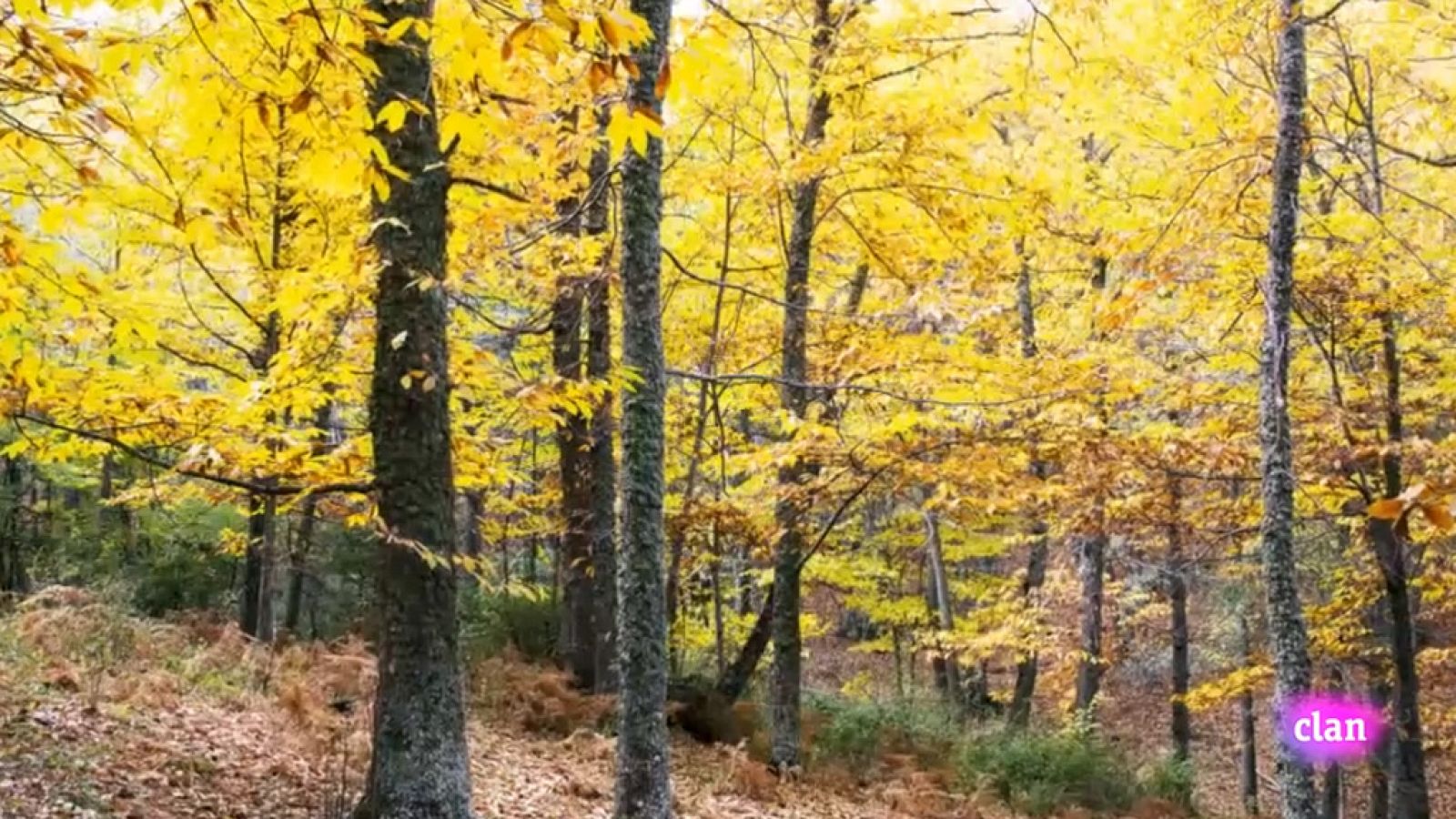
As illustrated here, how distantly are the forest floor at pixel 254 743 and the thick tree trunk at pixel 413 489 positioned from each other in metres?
0.65

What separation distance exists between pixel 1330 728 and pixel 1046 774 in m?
3.01

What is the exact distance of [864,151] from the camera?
27.8 ft

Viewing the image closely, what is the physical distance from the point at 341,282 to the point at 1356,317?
9.29 meters

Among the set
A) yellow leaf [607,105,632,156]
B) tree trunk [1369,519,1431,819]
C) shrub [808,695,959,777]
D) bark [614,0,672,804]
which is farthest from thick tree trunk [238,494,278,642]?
tree trunk [1369,519,1431,819]

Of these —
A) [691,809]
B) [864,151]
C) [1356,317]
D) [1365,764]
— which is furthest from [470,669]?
[1365,764]

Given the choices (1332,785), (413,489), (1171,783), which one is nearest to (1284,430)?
(413,489)

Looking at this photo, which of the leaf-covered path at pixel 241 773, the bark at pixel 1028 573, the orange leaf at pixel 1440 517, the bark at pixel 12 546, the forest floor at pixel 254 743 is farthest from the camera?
the bark at pixel 1028 573

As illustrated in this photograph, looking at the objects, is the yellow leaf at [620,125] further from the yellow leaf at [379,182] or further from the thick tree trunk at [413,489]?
the thick tree trunk at [413,489]

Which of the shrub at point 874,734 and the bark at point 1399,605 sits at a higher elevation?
the bark at point 1399,605

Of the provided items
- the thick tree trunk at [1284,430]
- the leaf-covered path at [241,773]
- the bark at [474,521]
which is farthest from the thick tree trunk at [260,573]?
the thick tree trunk at [1284,430]

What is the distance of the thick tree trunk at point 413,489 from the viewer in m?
4.66

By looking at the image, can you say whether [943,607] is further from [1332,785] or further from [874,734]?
[1332,785]

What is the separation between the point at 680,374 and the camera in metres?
5.41

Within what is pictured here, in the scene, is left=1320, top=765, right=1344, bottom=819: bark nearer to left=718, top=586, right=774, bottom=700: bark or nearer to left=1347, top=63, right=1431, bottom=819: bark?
left=1347, top=63, right=1431, bottom=819: bark
